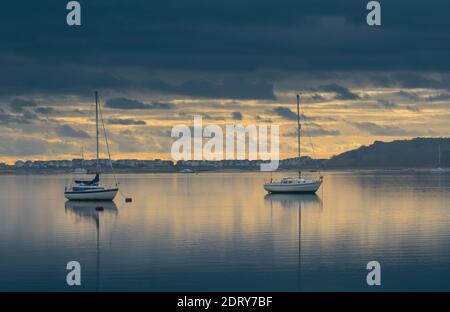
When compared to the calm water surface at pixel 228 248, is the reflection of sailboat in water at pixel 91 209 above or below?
above

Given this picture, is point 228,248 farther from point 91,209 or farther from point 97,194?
point 97,194

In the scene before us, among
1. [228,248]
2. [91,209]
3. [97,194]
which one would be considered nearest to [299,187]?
[97,194]

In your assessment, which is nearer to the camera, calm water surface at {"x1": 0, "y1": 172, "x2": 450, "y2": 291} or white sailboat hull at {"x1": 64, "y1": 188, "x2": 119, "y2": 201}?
calm water surface at {"x1": 0, "y1": 172, "x2": 450, "y2": 291}

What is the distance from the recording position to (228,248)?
5225 centimetres

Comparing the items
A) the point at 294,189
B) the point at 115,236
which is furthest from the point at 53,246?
the point at 294,189

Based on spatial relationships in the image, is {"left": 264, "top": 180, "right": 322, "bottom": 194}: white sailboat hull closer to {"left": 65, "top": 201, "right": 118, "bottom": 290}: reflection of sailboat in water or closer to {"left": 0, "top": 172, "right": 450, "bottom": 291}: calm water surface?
{"left": 0, "top": 172, "right": 450, "bottom": 291}: calm water surface

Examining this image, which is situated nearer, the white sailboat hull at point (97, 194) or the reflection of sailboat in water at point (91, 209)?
the reflection of sailboat in water at point (91, 209)

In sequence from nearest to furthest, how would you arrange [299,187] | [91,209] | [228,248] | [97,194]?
[228,248]
[91,209]
[97,194]
[299,187]

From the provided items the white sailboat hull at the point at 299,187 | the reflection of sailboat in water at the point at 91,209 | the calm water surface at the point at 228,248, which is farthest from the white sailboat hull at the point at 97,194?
the white sailboat hull at the point at 299,187

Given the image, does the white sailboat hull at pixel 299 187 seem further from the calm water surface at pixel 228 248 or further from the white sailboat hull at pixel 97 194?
the white sailboat hull at pixel 97 194

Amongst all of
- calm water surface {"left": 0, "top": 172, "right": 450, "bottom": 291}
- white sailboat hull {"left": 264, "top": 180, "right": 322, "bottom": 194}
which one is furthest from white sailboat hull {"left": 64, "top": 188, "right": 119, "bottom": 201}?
white sailboat hull {"left": 264, "top": 180, "right": 322, "bottom": 194}

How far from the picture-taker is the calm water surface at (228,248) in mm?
39781

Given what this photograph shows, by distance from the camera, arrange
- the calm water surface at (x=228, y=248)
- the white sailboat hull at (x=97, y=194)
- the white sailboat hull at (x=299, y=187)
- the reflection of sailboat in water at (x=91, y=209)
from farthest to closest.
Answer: the white sailboat hull at (x=299, y=187) < the white sailboat hull at (x=97, y=194) < the reflection of sailboat in water at (x=91, y=209) < the calm water surface at (x=228, y=248)

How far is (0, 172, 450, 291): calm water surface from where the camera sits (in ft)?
131
